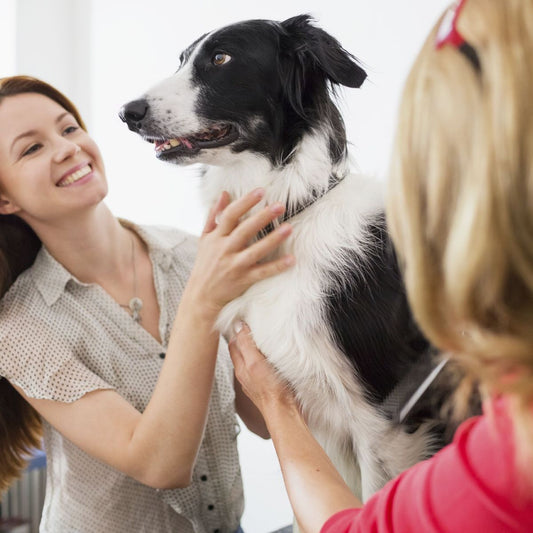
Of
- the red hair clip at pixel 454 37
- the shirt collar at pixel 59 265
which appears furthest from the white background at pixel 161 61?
the red hair clip at pixel 454 37

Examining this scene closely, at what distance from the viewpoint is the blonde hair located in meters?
0.49

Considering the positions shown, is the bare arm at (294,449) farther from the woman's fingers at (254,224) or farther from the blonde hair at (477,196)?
the blonde hair at (477,196)

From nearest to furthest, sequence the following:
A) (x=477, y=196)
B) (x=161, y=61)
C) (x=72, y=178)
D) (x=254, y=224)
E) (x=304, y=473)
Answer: (x=477, y=196) < (x=304, y=473) < (x=254, y=224) < (x=72, y=178) < (x=161, y=61)

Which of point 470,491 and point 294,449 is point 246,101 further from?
point 470,491

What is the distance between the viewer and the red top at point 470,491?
1.65ft

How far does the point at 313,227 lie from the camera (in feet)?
A: 3.61

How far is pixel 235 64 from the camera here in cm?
114

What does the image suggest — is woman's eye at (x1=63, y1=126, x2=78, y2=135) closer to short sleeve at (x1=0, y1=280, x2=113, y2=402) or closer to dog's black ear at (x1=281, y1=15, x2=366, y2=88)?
short sleeve at (x1=0, y1=280, x2=113, y2=402)

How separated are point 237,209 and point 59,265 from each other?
0.48 m

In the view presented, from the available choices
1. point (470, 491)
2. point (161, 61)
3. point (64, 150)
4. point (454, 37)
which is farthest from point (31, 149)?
point (161, 61)

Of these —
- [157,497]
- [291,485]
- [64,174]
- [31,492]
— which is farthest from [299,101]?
[31,492]

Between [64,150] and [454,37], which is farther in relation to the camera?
[64,150]

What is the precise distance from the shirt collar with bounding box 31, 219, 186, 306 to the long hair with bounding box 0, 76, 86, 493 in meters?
0.04

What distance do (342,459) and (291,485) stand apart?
11.5 inches
